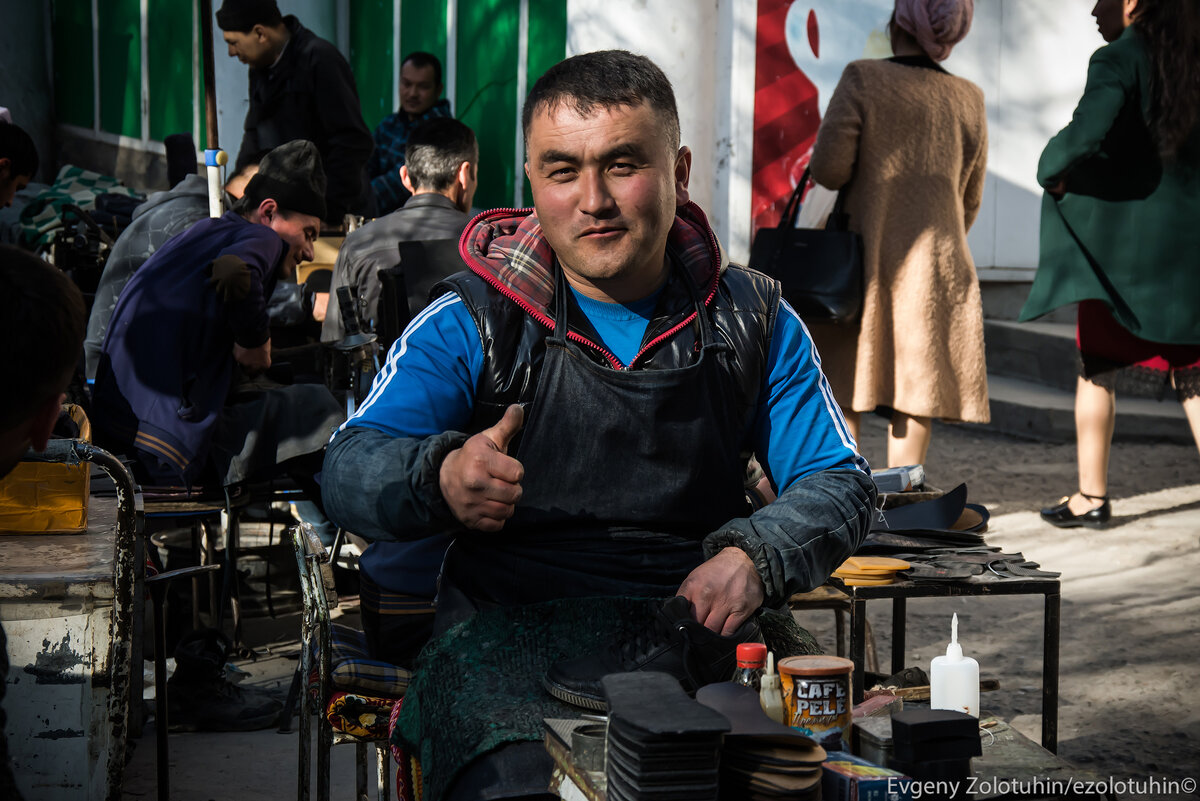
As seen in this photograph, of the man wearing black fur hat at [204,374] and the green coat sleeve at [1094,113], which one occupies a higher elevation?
the green coat sleeve at [1094,113]

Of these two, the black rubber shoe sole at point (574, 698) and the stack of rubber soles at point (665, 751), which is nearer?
A: the stack of rubber soles at point (665, 751)

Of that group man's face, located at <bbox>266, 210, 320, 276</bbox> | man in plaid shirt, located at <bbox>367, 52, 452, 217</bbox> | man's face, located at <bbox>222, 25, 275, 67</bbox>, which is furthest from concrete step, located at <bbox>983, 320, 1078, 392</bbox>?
man's face, located at <bbox>266, 210, 320, 276</bbox>

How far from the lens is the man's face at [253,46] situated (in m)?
7.50

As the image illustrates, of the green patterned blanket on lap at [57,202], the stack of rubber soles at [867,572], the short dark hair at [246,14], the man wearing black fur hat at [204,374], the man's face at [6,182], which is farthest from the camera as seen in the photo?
the green patterned blanket on lap at [57,202]

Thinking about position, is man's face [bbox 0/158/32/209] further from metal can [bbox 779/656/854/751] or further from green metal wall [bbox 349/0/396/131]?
green metal wall [bbox 349/0/396/131]

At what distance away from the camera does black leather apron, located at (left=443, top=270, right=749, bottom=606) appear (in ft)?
7.82

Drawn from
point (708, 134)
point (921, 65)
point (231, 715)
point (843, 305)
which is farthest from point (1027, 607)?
point (708, 134)

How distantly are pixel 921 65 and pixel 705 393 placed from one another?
12.4 ft

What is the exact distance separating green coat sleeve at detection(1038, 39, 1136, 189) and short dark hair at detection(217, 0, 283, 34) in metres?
4.29

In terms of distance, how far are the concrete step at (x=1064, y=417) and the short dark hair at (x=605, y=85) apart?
6264 mm

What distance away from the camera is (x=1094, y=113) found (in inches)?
223

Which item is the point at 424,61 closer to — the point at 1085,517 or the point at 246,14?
the point at 246,14

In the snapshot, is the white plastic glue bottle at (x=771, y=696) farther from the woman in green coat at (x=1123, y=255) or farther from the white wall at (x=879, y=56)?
the white wall at (x=879, y=56)

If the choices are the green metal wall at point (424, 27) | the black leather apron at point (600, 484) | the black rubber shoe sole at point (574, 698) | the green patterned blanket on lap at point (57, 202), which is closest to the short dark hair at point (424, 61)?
the green metal wall at point (424, 27)
